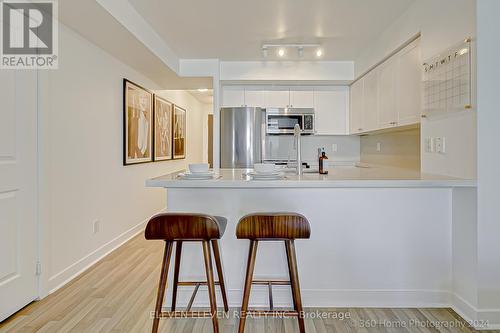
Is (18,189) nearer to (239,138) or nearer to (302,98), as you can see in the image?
(239,138)

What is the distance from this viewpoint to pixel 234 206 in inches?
90.5

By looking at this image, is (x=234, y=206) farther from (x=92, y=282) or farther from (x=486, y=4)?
(x=486, y=4)

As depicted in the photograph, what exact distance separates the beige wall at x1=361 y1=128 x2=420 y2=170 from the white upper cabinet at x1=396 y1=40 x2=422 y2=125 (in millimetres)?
459

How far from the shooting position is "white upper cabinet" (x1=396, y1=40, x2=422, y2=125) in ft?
9.38

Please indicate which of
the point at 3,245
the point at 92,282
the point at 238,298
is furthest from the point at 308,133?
the point at 3,245

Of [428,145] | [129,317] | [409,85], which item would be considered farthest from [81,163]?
[409,85]

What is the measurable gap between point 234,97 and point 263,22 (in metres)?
1.74

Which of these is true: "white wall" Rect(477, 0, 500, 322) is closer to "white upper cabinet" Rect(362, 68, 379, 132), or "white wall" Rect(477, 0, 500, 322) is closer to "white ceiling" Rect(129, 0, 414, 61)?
"white ceiling" Rect(129, 0, 414, 61)

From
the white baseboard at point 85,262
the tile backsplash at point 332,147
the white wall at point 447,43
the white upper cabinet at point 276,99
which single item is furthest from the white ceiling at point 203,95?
the white wall at point 447,43

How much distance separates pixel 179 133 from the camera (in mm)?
6234

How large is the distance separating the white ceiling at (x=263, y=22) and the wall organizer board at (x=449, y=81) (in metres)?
0.77

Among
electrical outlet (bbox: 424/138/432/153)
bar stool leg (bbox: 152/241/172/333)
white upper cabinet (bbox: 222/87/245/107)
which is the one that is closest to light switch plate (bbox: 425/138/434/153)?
electrical outlet (bbox: 424/138/432/153)

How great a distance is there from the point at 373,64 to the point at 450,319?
2721 mm

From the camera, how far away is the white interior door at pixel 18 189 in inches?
83.6
